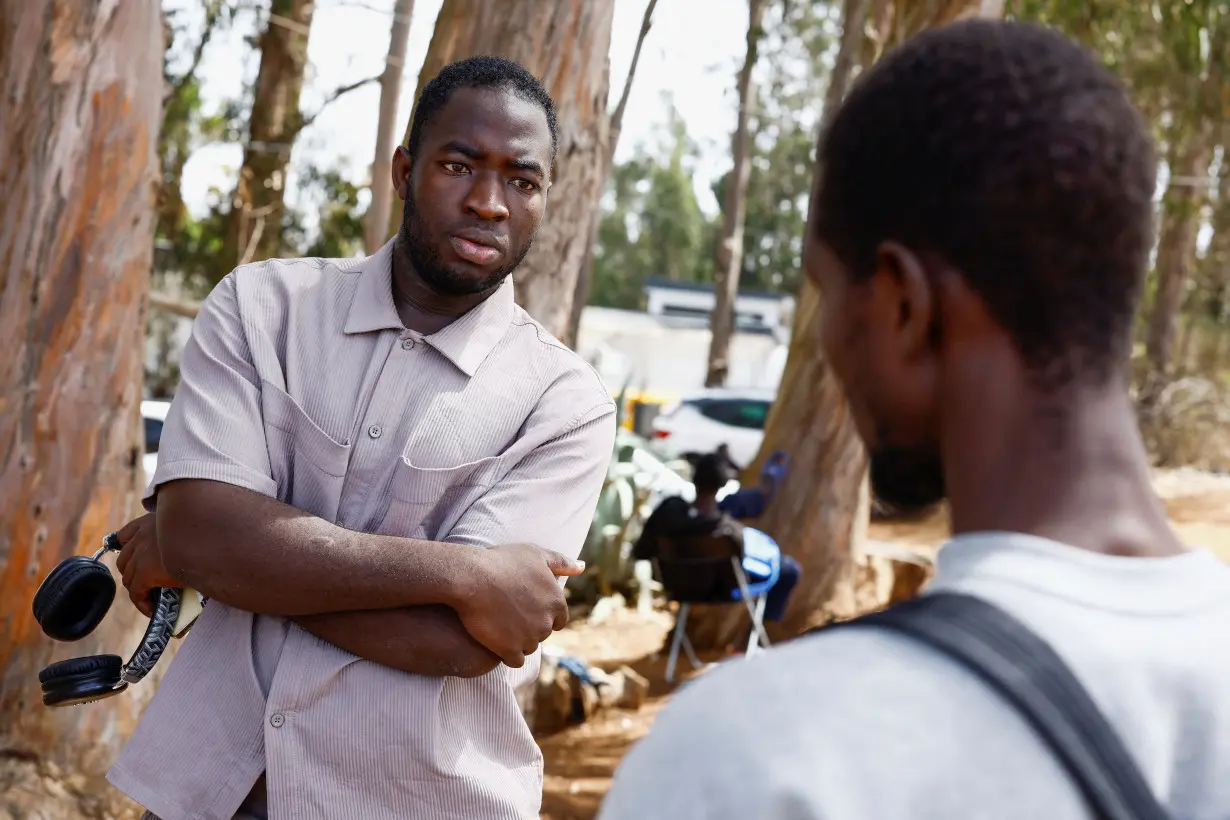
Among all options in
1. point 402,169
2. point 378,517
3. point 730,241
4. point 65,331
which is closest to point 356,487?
point 378,517

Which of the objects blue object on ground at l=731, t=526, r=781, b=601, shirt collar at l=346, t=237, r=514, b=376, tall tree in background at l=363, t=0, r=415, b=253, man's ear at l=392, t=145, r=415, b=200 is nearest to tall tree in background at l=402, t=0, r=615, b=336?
man's ear at l=392, t=145, r=415, b=200

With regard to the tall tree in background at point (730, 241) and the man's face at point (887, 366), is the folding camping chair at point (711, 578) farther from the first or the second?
the tall tree in background at point (730, 241)

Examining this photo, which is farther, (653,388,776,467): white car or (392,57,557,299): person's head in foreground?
(653,388,776,467): white car

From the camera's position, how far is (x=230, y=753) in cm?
197

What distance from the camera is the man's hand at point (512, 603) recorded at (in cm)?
199

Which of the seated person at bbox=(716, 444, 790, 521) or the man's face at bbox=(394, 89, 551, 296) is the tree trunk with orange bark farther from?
the man's face at bbox=(394, 89, 551, 296)

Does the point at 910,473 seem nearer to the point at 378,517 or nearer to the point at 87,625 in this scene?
the point at 378,517

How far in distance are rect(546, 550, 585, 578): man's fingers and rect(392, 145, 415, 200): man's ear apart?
82 centimetres

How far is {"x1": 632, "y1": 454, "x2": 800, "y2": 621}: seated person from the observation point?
7.79m

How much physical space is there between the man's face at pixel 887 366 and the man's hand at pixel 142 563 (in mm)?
1480

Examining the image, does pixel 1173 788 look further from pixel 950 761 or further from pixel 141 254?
pixel 141 254

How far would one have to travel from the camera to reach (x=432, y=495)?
210 centimetres

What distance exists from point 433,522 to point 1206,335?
31412mm

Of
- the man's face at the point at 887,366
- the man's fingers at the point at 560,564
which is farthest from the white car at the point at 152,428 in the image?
the man's face at the point at 887,366
